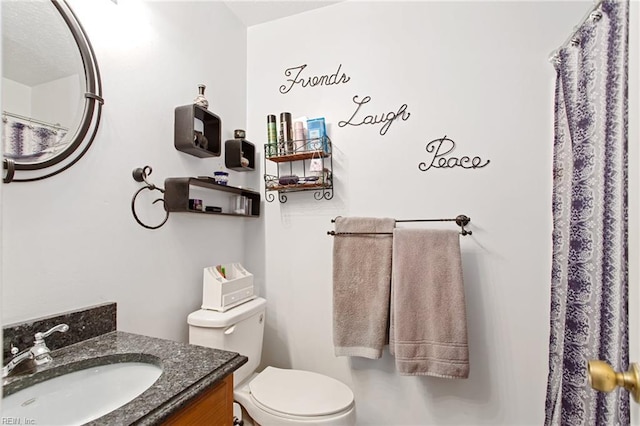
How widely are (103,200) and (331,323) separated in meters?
1.20

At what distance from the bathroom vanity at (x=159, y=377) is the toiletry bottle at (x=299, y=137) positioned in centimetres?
108

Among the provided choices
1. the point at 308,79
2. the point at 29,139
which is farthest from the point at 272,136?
the point at 29,139

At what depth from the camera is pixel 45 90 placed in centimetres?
101

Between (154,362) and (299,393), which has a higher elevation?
(154,362)

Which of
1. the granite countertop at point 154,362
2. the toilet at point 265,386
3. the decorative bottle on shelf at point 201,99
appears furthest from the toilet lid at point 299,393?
the decorative bottle on shelf at point 201,99

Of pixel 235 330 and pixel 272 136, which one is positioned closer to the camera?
pixel 235 330

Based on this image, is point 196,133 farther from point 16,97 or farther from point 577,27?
point 577,27

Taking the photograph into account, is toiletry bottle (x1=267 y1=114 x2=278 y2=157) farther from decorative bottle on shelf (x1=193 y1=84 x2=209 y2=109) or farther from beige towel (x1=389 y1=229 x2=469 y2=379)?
beige towel (x1=389 y1=229 x2=469 y2=379)

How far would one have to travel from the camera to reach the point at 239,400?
1.43 meters

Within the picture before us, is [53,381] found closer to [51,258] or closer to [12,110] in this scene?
[51,258]

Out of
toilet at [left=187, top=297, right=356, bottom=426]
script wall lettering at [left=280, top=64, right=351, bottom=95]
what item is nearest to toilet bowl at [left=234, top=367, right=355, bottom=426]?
toilet at [left=187, top=297, right=356, bottom=426]

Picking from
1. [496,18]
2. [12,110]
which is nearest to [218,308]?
[12,110]

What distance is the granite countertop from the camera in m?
0.71

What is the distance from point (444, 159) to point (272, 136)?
2.94 ft
